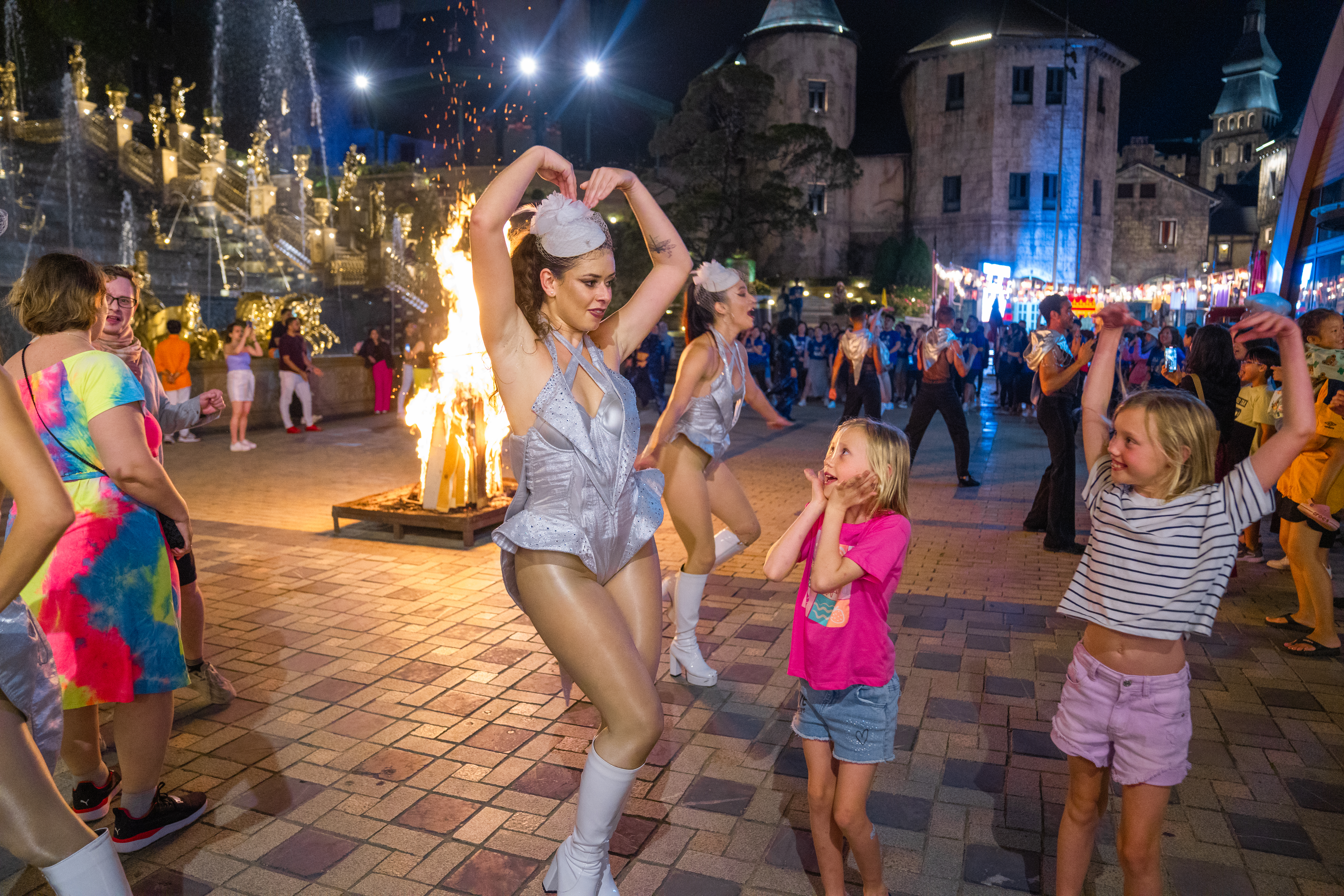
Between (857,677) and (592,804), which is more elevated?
(857,677)

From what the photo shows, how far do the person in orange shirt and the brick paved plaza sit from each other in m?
6.76

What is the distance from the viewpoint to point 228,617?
5656mm

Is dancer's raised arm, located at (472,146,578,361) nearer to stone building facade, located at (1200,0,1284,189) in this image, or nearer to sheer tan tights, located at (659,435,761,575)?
sheer tan tights, located at (659,435,761,575)

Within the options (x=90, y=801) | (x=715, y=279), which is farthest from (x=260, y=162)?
(x=90, y=801)


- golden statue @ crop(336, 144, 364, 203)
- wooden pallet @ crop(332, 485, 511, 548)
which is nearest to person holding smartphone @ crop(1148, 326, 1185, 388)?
wooden pallet @ crop(332, 485, 511, 548)

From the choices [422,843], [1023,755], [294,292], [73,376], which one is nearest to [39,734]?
[73,376]

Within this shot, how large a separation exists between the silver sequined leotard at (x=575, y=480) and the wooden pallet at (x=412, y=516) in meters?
4.73

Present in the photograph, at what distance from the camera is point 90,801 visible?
130 inches

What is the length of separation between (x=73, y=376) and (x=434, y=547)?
15.9 ft

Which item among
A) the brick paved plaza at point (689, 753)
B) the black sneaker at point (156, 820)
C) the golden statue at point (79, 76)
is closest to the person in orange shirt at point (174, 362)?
the brick paved plaza at point (689, 753)

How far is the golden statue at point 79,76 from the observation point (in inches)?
1129

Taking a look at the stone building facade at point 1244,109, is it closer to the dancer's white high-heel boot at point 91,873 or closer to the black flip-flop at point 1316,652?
the black flip-flop at point 1316,652

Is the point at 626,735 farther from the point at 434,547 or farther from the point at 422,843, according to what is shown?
the point at 434,547

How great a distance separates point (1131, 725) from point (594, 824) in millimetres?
1520
